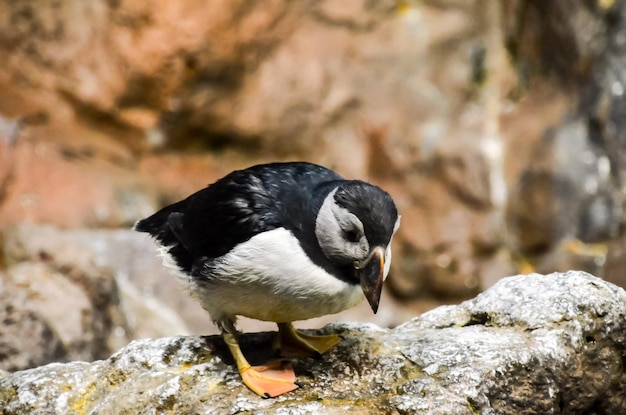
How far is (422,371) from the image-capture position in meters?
2.88

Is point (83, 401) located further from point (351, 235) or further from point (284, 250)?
point (351, 235)

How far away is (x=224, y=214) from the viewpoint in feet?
9.89

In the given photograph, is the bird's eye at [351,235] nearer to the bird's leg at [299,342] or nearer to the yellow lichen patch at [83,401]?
the bird's leg at [299,342]

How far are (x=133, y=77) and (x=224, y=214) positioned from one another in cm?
406

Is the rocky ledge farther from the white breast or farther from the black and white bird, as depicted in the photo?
the white breast

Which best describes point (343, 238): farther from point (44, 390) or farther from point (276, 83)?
point (276, 83)

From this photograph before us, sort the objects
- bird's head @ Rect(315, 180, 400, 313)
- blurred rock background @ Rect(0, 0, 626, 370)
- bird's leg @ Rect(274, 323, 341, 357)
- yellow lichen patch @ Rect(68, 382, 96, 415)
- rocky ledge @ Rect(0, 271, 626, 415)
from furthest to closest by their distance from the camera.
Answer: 1. blurred rock background @ Rect(0, 0, 626, 370)
2. bird's leg @ Rect(274, 323, 341, 357)
3. yellow lichen patch @ Rect(68, 382, 96, 415)
4. rocky ledge @ Rect(0, 271, 626, 415)
5. bird's head @ Rect(315, 180, 400, 313)

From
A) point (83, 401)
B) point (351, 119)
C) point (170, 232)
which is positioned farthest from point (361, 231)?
point (351, 119)

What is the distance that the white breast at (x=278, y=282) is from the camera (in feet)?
8.98

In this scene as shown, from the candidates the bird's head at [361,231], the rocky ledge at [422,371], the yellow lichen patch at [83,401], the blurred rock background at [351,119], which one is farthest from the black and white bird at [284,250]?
the blurred rock background at [351,119]

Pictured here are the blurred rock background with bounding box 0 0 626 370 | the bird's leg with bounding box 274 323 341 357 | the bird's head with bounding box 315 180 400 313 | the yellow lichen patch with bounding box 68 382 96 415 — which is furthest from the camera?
the blurred rock background with bounding box 0 0 626 370

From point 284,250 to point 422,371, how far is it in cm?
65

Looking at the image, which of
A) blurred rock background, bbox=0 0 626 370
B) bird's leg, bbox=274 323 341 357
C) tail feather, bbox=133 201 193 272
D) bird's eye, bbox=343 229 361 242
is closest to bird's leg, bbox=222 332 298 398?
bird's leg, bbox=274 323 341 357

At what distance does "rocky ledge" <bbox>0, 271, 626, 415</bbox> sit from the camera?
280 cm
